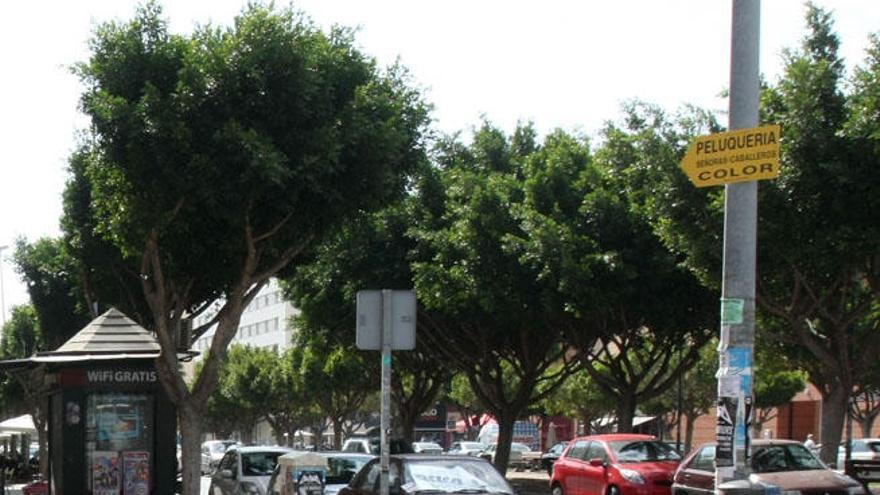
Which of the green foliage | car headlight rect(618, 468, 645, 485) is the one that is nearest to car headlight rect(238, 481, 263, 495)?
car headlight rect(618, 468, 645, 485)

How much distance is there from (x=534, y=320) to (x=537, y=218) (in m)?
4.15

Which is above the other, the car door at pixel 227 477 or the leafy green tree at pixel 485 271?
the leafy green tree at pixel 485 271

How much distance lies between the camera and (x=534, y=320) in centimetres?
2922

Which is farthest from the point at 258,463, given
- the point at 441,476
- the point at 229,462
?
the point at 441,476

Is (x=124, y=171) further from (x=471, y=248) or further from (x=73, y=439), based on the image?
(x=471, y=248)

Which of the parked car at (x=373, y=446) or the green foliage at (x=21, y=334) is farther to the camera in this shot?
the green foliage at (x=21, y=334)

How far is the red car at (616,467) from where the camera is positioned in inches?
789

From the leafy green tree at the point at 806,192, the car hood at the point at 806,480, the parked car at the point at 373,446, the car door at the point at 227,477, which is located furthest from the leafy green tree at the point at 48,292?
the car hood at the point at 806,480

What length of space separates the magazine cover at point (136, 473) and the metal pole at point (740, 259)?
12046 mm

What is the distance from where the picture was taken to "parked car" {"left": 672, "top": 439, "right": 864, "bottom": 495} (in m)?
16.6

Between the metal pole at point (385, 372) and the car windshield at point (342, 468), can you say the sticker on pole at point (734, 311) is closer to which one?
the metal pole at point (385, 372)

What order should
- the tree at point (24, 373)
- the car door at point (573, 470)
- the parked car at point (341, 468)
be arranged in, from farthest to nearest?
the tree at point (24, 373) → the car door at point (573, 470) → the parked car at point (341, 468)

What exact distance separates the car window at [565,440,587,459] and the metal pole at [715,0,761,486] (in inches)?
547

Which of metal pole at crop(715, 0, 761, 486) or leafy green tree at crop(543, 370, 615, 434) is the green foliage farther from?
metal pole at crop(715, 0, 761, 486)
